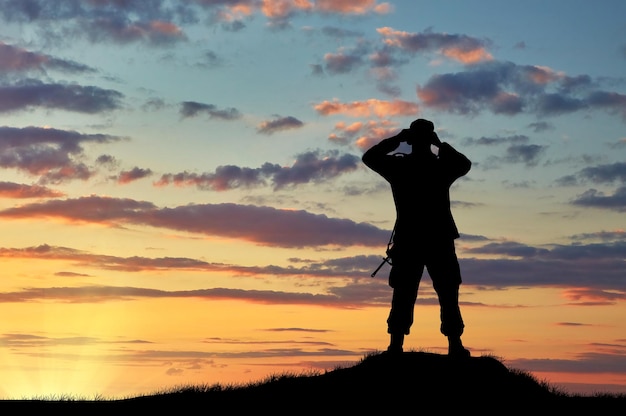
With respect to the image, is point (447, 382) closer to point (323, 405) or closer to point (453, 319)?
point (453, 319)

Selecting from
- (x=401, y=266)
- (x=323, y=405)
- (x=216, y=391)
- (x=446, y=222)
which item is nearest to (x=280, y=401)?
(x=323, y=405)

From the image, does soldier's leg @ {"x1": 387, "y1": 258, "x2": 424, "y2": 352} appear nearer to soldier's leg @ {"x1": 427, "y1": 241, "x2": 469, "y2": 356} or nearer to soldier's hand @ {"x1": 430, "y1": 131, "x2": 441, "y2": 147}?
soldier's leg @ {"x1": 427, "y1": 241, "x2": 469, "y2": 356}

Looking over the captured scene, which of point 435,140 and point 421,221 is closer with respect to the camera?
point 421,221

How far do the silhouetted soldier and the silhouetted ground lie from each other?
2.80 feet

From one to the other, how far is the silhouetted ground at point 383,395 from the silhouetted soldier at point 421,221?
0.85 m

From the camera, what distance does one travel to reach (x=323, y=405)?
17.4 m

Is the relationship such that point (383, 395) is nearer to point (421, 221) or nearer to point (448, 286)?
point (448, 286)

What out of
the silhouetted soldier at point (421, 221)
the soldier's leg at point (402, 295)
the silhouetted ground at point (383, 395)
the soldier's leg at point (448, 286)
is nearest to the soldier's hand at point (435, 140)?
the silhouetted soldier at point (421, 221)

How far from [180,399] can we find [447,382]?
5492mm

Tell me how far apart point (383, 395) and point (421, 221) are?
11.4ft

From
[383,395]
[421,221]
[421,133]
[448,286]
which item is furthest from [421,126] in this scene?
[383,395]

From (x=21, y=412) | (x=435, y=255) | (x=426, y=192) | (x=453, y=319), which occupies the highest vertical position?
(x=426, y=192)

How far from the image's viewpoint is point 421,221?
1822 centimetres

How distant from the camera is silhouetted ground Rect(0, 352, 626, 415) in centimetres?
1736
